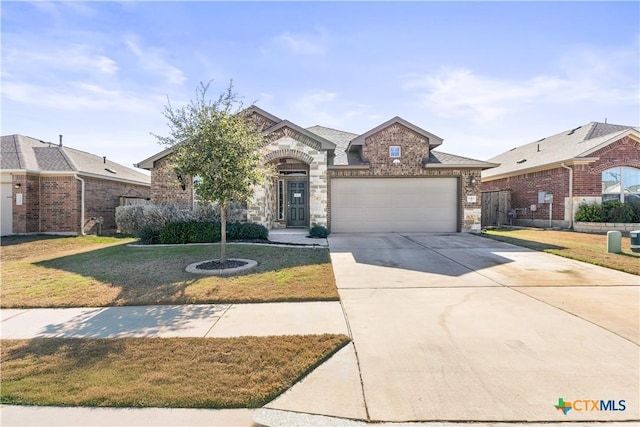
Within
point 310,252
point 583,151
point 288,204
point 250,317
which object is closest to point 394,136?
point 288,204

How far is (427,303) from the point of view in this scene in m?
5.13

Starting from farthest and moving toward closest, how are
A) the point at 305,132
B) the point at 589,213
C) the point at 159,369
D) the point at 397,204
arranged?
the point at 589,213
the point at 397,204
the point at 305,132
the point at 159,369

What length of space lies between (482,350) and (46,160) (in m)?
20.3

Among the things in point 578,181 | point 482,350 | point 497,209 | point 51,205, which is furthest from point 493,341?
point 51,205

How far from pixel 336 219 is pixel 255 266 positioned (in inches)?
288

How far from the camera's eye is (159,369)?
320 centimetres

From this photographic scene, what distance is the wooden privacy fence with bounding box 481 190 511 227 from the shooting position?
64.0 feet

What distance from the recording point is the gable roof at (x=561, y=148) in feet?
50.4

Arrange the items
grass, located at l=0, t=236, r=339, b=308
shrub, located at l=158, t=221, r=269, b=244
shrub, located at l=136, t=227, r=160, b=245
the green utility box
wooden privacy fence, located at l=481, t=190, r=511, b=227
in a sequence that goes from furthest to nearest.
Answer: wooden privacy fence, located at l=481, t=190, r=511, b=227 → shrub, located at l=136, t=227, r=160, b=245 → shrub, located at l=158, t=221, r=269, b=244 → the green utility box → grass, located at l=0, t=236, r=339, b=308

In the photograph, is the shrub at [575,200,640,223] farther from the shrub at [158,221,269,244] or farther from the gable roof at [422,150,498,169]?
the shrub at [158,221,269,244]

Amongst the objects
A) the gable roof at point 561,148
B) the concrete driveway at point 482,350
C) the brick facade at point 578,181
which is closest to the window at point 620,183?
the brick facade at point 578,181

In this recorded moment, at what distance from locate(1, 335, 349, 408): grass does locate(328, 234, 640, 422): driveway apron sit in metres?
0.79

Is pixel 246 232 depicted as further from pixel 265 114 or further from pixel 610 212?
pixel 610 212

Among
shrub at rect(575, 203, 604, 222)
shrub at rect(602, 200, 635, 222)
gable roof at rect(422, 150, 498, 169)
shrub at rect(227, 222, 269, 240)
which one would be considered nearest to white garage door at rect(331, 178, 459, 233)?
gable roof at rect(422, 150, 498, 169)
